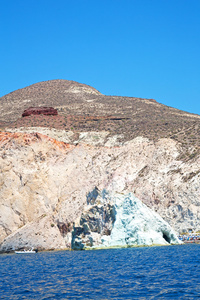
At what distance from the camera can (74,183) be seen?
240 ft

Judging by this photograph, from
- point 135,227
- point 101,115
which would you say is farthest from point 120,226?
point 101,115

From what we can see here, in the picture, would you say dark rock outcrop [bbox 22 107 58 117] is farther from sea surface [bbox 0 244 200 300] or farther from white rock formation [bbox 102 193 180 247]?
sea surface [bbox 0 244 200 300]

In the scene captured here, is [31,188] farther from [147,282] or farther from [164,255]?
[147,282]

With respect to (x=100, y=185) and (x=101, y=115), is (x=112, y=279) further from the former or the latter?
(x=101, y=115)

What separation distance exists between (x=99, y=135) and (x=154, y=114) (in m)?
20.3

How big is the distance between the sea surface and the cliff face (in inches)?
716

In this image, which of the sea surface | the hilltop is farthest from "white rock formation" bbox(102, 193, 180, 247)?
the hilltop

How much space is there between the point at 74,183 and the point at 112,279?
145 ft

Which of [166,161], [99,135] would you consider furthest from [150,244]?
[99,135]

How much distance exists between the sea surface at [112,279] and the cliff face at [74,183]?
716 inches

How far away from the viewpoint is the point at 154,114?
109000 millimetres

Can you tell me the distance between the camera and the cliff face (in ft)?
208

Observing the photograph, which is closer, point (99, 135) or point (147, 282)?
point (147, 282)

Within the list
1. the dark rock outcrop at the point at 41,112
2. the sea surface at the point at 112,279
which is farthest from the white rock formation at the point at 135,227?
the dark rock outcrop at the point at 41,112
